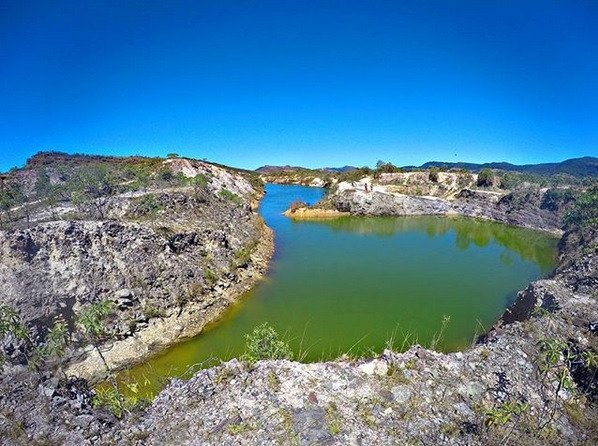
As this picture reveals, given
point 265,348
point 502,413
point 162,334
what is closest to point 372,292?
Result: point 265,348

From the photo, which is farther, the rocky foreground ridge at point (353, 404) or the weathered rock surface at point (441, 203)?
the weathered rock surface at point (441, 203)

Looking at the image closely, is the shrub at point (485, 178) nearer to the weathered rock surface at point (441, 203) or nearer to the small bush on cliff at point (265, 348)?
the weathered rock surface at point (441, 203)

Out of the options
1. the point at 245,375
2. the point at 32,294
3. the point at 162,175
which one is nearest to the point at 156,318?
the point at 32,294

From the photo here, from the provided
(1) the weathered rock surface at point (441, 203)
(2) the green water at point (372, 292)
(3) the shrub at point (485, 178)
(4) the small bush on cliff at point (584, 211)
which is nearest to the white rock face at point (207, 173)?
(1) the weathered rock surface at point (441, 203)

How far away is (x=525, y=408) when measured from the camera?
1209 centimetres

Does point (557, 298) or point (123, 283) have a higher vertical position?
point (557, 298)

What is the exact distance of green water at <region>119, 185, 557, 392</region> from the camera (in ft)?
71.7

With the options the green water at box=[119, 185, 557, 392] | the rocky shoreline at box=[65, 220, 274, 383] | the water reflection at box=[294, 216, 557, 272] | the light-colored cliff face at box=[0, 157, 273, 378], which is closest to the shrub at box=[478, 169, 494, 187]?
the water reflection at box=[294, 216, 557, 272]

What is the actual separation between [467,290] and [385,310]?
8.88m

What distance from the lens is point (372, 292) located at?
30.3m

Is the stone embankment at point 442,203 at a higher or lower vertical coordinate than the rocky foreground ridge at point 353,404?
higher

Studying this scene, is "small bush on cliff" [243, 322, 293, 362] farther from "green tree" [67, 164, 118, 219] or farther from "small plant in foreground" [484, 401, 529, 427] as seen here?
"green tree" [67, 164, 118, 219]

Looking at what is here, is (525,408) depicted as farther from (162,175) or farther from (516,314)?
(162,175)

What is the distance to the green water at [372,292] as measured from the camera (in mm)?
21844
